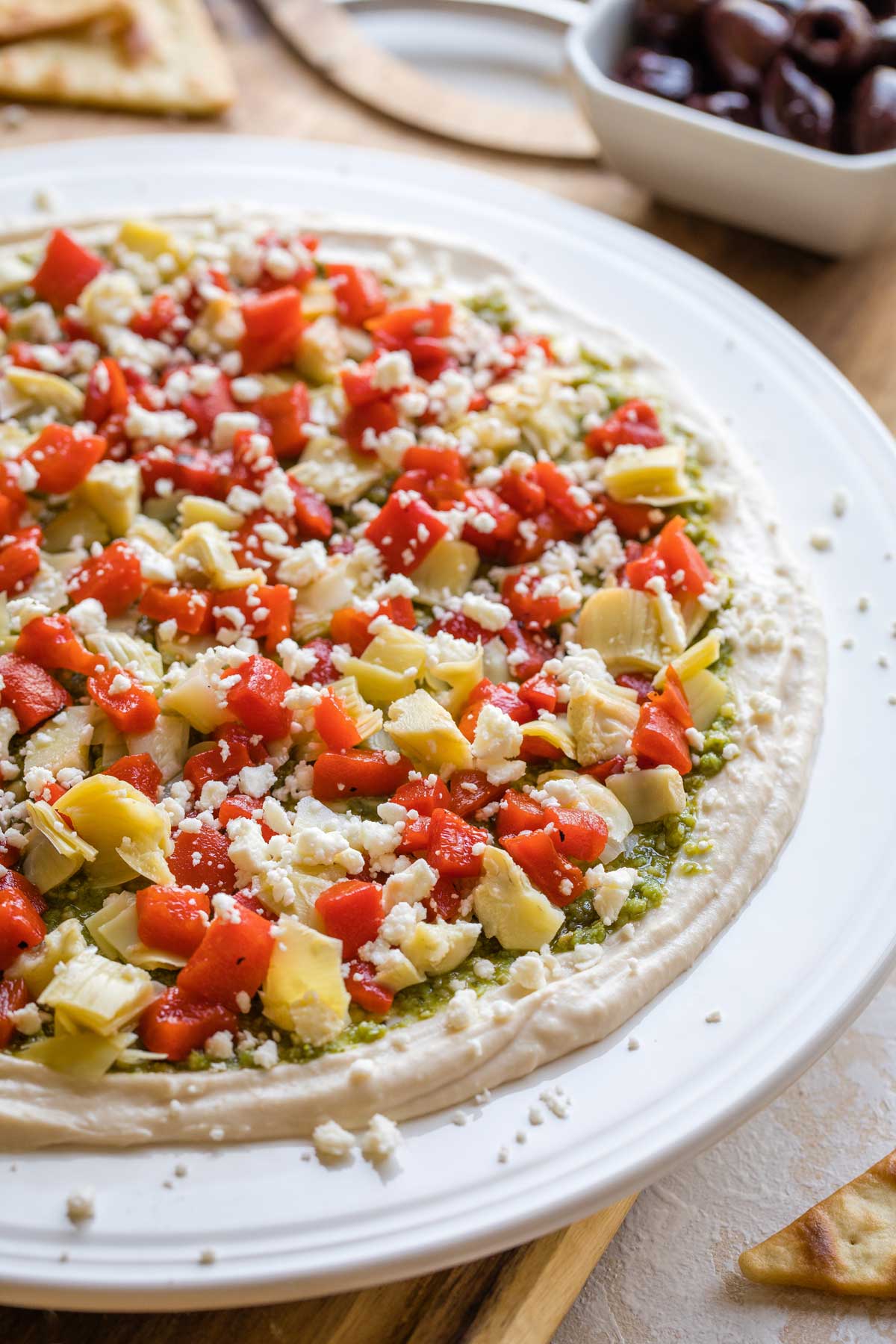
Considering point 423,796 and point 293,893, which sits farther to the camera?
point 423,796

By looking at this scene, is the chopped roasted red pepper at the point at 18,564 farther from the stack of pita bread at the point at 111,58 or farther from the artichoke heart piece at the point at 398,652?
the stack of pita bread at the point at 111,58

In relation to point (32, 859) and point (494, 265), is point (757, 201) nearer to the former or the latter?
point (494, 265)

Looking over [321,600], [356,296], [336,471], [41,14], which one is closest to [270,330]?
[356,296]

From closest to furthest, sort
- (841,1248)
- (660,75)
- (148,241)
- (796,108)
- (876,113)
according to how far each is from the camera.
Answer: (841,1248) → (148,241) → (876,113) → (796,108) → (660,75)

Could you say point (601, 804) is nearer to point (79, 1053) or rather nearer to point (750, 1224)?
point (750, 1224)

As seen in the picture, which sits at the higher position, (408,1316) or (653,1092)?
(653,1092)

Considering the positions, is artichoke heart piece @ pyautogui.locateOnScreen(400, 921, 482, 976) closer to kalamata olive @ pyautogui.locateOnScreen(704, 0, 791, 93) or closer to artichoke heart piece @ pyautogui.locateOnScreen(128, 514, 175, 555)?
artichoke heart piece @ pyautogui.locateOnScreen(128, 514, 175, 555)
